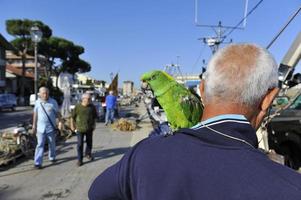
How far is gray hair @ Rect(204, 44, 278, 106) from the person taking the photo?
167 cm

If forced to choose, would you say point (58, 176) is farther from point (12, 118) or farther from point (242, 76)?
point (12, 118)

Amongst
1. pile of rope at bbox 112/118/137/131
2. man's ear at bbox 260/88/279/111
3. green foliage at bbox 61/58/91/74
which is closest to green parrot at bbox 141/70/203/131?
man's ear at bbox 260/88/279/111

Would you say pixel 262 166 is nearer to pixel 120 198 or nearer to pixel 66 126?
pixel 120 198

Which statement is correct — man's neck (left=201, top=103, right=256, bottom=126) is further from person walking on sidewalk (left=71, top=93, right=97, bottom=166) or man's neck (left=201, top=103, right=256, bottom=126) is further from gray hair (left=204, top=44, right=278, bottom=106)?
person walking on sidewalk (left=71, top=93, right=97, bottom=166)

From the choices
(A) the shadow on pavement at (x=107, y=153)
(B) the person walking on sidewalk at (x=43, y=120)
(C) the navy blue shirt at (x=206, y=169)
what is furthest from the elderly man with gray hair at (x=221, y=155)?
(A) the shadow on pavement at (x=107, y=153)

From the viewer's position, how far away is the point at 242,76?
1671 mm

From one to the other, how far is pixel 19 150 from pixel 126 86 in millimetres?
76889

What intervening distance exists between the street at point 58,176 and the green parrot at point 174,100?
12.5 feet

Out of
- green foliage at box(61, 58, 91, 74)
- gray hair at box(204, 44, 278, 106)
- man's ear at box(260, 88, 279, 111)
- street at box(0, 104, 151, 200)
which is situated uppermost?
green foliage at box(61, 58, 91, 74)

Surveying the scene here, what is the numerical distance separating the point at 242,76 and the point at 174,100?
233 centimetres

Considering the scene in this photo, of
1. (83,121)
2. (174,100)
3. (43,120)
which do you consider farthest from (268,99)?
(83,121)

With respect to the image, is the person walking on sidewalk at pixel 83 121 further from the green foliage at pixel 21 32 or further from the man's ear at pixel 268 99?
the green foliage at pixel 21 32

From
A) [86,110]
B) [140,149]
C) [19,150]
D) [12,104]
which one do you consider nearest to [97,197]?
[140,149]

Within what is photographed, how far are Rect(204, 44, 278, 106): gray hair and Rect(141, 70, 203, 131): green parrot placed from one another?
1839mm
